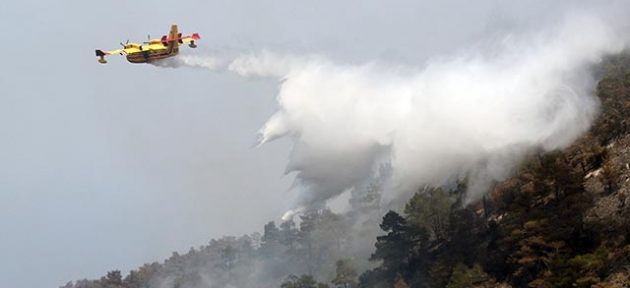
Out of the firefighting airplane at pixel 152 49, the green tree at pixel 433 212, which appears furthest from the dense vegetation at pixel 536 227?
the firefighting airplane at pixel 152 49

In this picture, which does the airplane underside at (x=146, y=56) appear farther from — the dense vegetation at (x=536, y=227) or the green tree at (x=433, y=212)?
the green tree at (x=433, y=212)

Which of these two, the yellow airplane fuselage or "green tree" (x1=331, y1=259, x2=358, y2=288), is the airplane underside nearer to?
the yellow airplane fuselage

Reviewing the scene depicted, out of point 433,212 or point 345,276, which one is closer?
point 433,212

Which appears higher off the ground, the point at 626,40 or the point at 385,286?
the point at 626,40

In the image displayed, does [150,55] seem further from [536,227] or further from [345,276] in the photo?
[536,227]

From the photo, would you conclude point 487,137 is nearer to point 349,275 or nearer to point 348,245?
point 349,275

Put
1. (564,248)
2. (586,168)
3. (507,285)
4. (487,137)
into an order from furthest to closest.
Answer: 1. (487,137)
2. (586,168)
3. (507,285)
4. (564,248)

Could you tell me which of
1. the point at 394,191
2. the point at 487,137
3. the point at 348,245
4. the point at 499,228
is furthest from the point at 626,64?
the point at 348,245

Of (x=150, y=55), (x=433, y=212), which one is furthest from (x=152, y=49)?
(x=433, y=212)

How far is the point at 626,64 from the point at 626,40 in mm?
15734

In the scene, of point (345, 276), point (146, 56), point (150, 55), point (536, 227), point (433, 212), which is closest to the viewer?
point (536, 227)

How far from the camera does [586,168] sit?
150ft

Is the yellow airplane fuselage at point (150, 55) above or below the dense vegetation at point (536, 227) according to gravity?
above

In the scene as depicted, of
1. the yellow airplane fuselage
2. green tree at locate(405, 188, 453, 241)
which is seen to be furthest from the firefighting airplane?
green tree at locate(405, 188, 453, 241)
